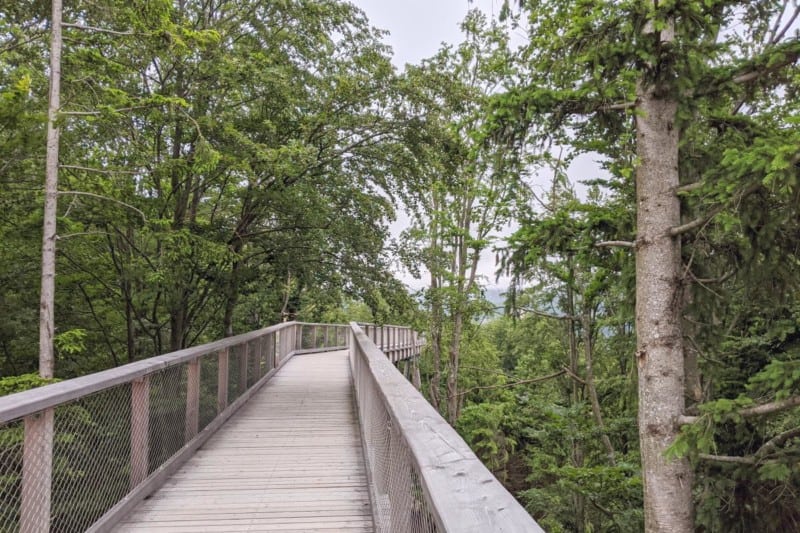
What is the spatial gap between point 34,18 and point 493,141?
28.8 ft

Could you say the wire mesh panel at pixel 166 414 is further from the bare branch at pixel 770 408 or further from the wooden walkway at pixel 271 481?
the bare branch at pixel 770 408

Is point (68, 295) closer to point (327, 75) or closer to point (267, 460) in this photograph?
point (327, 75)

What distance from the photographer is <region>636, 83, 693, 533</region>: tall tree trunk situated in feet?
16.9

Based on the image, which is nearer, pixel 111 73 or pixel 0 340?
pixel 111 73

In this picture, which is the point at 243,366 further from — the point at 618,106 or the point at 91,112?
the point at 618,106

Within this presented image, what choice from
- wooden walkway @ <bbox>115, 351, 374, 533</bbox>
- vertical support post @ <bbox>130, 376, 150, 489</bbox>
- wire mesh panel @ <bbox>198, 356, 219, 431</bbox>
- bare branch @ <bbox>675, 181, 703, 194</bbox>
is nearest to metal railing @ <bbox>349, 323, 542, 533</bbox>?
wooden walkway @ <bbox>115, 351, 374, 533</bbox>

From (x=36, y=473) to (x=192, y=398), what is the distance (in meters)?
2.73

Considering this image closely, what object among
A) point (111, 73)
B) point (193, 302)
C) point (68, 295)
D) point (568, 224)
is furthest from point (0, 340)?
point (568, 224)

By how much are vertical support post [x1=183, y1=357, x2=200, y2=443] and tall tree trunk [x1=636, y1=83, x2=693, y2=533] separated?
499 centimetres

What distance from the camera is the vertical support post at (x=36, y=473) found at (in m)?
2.61

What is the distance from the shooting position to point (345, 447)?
5.78m

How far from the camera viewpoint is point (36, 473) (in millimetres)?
2693

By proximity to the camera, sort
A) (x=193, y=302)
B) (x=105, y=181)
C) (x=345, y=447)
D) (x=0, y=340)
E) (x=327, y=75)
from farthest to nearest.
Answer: (x=193, y=302) → (x=327, y=75) → (x=0, y=340) → (x=105, y=181) → (x=345, y=447)

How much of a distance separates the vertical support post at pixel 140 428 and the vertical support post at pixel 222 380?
89.8 inches
